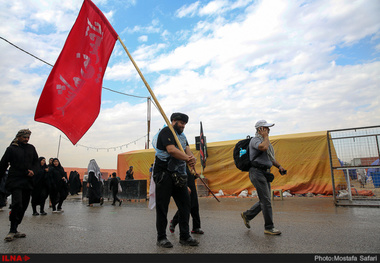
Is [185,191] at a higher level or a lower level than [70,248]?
higher

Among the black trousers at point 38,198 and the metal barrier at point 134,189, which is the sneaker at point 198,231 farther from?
the metal barrier at point 134,189

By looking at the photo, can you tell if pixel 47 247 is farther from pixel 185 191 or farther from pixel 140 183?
pixel 140 183

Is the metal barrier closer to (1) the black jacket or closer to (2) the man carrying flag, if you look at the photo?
(2) the man carrying flag

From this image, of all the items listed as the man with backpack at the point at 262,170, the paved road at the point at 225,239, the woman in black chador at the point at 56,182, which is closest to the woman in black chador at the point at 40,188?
the woman in black chador at the point at 56,182

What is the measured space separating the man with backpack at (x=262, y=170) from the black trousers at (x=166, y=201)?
125 cm

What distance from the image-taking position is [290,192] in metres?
12.3

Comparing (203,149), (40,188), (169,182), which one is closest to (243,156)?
(169,182)

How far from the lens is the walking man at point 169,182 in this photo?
367 centimetres

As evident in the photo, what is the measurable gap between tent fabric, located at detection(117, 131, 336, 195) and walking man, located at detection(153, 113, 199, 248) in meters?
9.68

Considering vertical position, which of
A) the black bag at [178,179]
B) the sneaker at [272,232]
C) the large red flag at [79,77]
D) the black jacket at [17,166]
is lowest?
the sneaker at [272,232]
